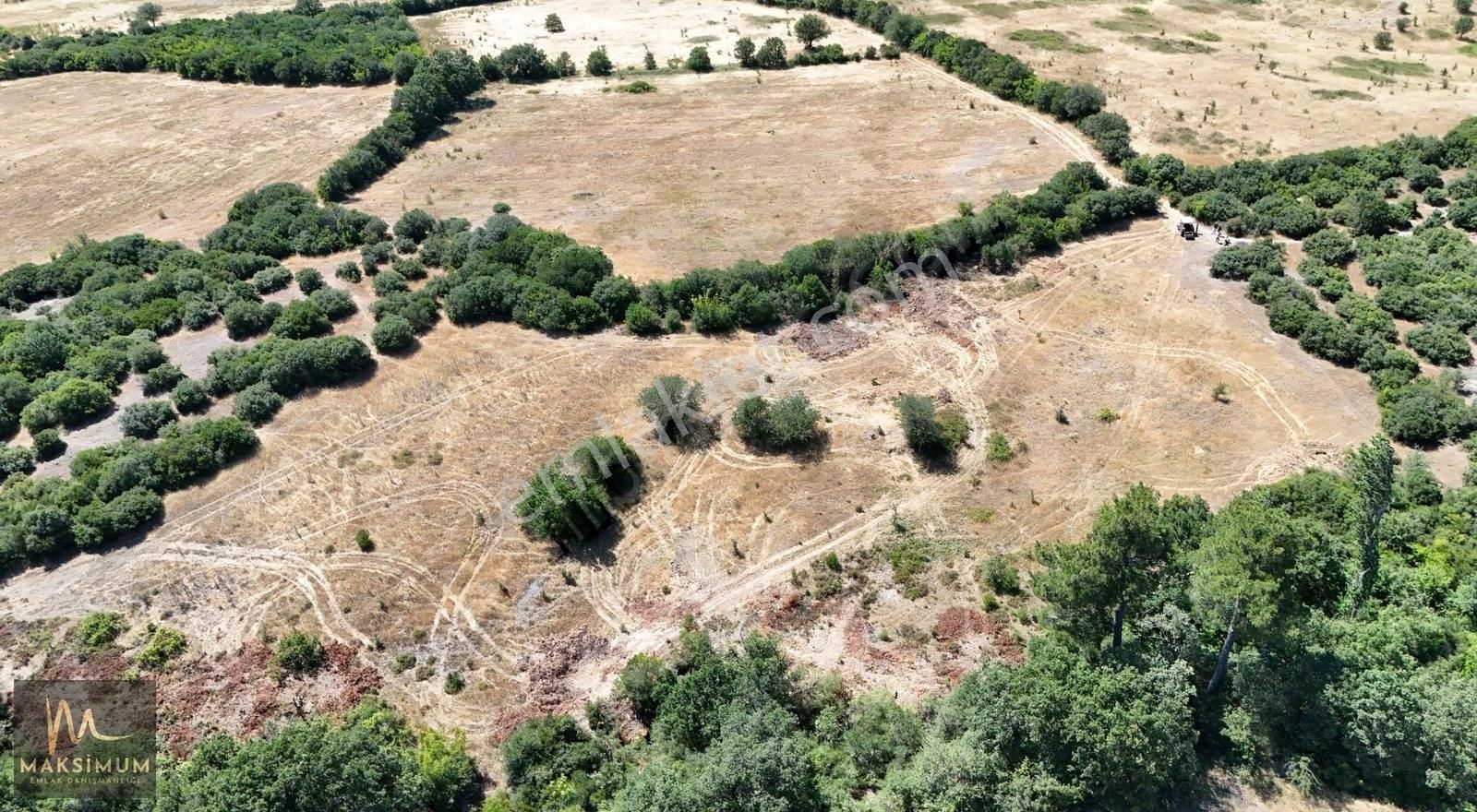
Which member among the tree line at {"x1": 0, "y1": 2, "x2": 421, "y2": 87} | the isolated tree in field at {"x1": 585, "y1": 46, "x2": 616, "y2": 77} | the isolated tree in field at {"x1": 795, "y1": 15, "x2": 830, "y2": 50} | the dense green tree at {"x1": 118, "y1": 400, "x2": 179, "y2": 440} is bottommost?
the dense green tree at {"x1": 118, "y1": 400, "x2": 179, "y2": 440}

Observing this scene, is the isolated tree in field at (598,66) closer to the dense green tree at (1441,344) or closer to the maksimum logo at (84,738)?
the dense green tree at (1441,344)

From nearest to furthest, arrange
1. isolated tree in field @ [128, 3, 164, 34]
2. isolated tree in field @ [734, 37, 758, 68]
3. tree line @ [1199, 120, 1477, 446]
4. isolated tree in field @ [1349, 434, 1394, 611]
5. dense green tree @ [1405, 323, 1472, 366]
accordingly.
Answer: isolated tree in field @ [1349, 434, 1394, 611], tree line @ [1199, 120, 1477, 446], dense green tree @ [1405, 323, 1472, 366], isolated tree in field @ [734, 37, 758, 68], isolated tree in field @ [128, 3, 164, 34]

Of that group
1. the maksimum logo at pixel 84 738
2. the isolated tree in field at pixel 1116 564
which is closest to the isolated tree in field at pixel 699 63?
the isolated tree in field at pixel 1116 564

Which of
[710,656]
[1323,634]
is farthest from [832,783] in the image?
[1323,634]

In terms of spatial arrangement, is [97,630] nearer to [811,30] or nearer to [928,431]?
[928,431]

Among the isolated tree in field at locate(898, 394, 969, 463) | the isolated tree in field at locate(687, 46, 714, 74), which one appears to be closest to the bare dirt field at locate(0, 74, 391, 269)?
the isolated tree in field at locate(687, 46, 714, 74)

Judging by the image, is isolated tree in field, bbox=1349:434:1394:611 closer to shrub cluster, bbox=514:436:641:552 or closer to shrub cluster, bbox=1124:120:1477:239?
shrub cluster, bbox=514:436:641:552

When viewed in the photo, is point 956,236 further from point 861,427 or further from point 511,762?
point 511,762

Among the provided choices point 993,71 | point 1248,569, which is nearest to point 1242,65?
point 993,71
